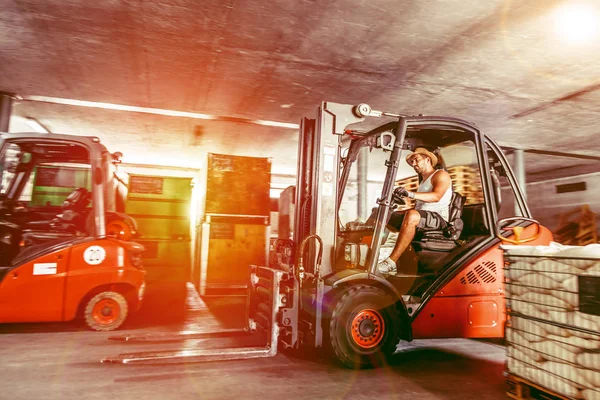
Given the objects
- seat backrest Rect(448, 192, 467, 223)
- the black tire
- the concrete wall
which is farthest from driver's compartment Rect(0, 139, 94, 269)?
the concrete wall

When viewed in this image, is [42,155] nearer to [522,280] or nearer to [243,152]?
[522,280]

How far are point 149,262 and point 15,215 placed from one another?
3.76 metres

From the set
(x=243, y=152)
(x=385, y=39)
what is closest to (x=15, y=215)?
(x=385, y=39)

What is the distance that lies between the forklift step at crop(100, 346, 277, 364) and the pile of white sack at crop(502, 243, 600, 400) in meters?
2.06

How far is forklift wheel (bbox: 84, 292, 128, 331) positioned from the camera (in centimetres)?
504

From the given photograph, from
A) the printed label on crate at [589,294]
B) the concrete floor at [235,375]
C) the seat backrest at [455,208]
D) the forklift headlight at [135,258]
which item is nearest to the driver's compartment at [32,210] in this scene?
the forklift headlight at [135,258]

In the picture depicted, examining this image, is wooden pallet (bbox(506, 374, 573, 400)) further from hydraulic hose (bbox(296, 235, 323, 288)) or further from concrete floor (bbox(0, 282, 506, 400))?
hydraulic hose (bbox(296, 235, 323, 288))

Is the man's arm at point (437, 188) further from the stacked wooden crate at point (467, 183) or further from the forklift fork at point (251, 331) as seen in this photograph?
the stacked wooden crate at point (467, 183)

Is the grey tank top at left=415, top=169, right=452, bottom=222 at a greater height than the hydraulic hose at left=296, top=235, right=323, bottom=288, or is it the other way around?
the grey tank top at left=415, top=169, right=452, bottom=222

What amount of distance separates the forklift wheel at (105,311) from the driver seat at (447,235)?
3727 mm

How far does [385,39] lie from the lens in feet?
17.7

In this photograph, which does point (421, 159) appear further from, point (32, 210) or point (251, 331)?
point (32, 210)

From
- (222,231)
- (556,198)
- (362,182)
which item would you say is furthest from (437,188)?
(556,198)

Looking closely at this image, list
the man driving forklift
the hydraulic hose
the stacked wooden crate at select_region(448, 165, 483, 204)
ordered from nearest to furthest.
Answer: the hydraulic hose → the man driving forklift → the stacked wooden crate at select_region(448, 165, 483, 204)
